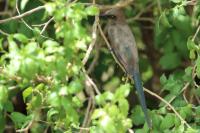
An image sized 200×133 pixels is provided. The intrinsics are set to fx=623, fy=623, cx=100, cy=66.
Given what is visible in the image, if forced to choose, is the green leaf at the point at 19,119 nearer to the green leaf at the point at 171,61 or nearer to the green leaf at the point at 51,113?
the green leaf at the point at 51,113

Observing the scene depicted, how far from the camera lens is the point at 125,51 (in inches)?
105

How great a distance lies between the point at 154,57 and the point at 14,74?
247 centimetres

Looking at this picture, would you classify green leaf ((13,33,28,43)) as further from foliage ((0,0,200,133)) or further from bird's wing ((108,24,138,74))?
bird's wing ((108,24,138,74))

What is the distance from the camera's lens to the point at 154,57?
446 cm

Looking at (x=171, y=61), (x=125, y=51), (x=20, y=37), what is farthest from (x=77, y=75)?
(x=171, y=61)

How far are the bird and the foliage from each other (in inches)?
2.6

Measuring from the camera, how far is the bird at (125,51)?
8.66ft

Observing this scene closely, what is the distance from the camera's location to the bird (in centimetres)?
264

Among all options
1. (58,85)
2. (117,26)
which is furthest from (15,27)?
(58,85)

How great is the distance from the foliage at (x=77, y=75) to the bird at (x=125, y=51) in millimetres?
66

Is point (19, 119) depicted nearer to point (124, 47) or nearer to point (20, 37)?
point (124, 47)

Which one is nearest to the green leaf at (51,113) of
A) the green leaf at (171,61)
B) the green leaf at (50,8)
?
the green leaf at (50,8)

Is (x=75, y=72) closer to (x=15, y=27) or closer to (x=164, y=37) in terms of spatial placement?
(x=15, y=27)

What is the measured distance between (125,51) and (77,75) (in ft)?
2.00
